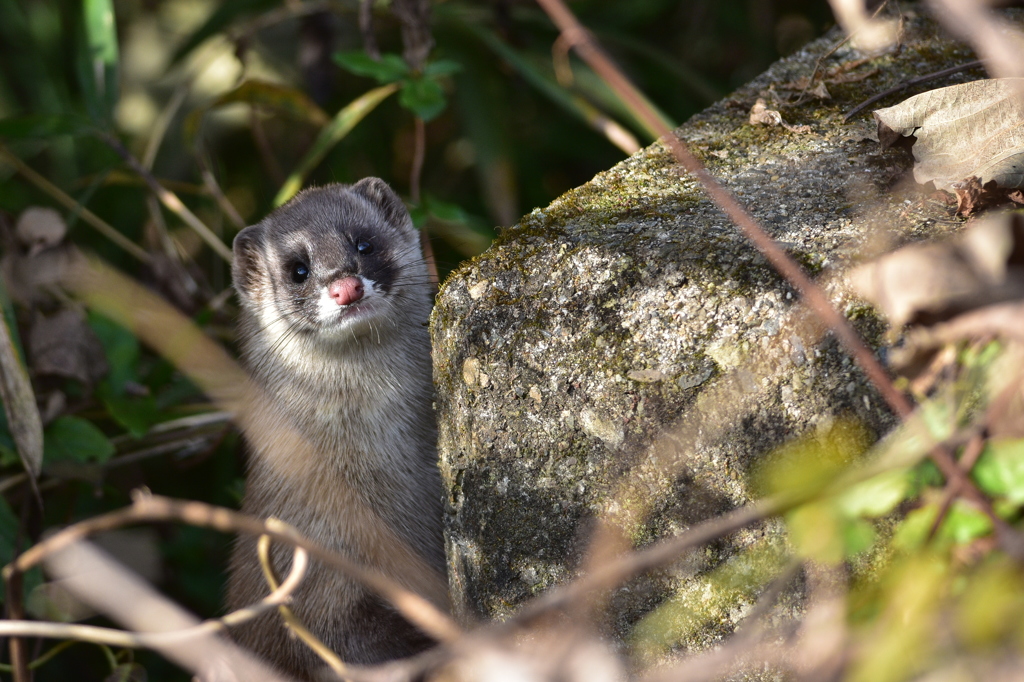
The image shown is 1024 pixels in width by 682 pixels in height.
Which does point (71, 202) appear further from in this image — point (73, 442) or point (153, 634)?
point (153, 634)

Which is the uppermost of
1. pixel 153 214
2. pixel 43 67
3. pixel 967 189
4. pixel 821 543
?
pixel 43 67

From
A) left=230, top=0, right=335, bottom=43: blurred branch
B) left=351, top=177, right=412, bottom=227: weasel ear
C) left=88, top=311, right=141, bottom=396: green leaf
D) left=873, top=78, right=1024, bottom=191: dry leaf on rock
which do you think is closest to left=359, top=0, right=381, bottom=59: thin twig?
left=351, top=177, right=412, bottom=227: weasel ear

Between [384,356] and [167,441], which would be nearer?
[384,356]

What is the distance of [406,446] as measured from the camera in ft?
8.67

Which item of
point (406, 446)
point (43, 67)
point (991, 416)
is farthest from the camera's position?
point (43, 67)

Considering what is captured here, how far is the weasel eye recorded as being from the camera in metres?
2.94

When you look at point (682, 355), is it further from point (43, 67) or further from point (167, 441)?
point (43, 67)

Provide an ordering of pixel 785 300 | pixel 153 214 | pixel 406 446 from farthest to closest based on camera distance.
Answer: pixel 153 214, pixel 406 446, pixel 785 300

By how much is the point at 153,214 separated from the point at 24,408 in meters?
1.32

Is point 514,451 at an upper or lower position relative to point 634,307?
lower

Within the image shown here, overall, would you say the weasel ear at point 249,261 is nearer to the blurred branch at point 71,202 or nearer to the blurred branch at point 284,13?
the blurred branch at point 71,202

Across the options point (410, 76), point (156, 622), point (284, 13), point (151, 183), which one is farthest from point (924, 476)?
point (284, 13)

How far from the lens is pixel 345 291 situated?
2.66 m

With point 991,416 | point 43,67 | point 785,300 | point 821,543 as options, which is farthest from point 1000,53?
point 43,67
